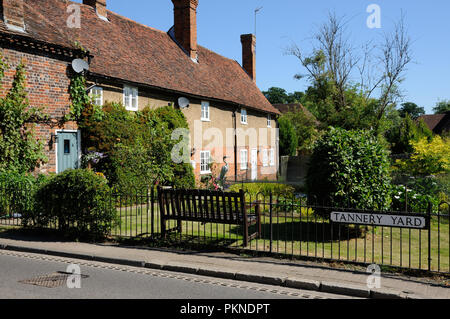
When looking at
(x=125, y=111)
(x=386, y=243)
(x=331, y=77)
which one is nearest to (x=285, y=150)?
(x=331, y=77)

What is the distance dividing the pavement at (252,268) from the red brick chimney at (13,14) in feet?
26.6

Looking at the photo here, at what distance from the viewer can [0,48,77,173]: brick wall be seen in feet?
43.3

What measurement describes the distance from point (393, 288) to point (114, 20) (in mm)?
19564

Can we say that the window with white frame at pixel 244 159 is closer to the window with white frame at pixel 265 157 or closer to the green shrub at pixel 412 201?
the window with white frame at pixel 265 157

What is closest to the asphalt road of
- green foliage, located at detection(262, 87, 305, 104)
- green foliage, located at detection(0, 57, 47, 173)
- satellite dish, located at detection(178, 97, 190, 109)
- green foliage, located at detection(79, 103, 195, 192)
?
green foliage, located at detection(0, 57, 47, 173)

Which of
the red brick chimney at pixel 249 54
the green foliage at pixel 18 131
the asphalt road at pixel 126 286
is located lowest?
the asphalt road at pixel 126 286

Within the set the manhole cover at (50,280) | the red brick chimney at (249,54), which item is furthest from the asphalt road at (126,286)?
the red brick chimney at (249,54)

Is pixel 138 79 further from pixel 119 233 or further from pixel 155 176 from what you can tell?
pixel 119 233

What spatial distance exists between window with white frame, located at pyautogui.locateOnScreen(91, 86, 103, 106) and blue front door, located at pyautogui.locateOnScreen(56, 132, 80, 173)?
164 centimetres

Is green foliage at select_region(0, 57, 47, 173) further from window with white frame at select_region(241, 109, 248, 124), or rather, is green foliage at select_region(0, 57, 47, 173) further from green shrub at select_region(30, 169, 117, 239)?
window with white frame at select_region(241, 109, 248, 124)

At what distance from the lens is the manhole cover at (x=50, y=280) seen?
Answer: 5894 millimetres

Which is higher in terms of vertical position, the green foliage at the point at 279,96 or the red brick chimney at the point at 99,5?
the green foliage at the point at 279,96

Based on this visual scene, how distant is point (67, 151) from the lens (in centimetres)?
1457

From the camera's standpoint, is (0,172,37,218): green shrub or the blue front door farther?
the blue front door
